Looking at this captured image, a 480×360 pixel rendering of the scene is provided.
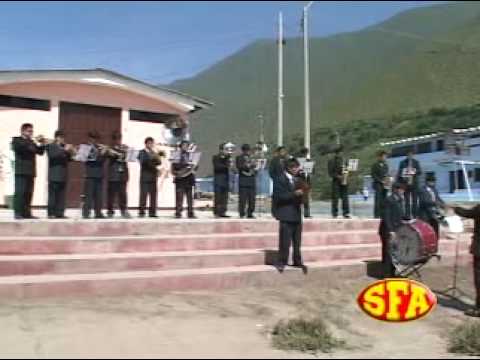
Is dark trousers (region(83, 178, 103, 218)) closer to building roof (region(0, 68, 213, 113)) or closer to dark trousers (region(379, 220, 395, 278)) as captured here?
building roof (region(0, 68, 213, 113))

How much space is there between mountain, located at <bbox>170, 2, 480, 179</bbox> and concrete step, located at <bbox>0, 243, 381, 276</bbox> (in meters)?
12.0

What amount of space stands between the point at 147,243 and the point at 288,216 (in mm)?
2352

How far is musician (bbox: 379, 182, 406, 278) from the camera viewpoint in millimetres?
12977

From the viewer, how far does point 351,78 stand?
10475cm

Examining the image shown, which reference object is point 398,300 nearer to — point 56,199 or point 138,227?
point 138,227

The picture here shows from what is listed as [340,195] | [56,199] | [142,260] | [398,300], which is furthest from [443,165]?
[398,300]

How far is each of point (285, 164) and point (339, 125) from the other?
214 feet

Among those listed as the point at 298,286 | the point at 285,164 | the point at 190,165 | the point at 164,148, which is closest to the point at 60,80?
the point at 164,148

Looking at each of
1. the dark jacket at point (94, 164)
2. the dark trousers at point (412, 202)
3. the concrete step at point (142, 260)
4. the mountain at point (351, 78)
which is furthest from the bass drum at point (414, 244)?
the mountain at point (351, 78)

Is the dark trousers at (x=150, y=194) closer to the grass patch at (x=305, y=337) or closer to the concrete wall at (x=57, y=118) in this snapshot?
the concrete wall at (x=57, y=118)

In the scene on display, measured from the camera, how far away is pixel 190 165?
49.3 ft

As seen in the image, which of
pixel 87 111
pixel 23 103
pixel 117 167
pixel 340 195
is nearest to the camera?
pixel 117 167

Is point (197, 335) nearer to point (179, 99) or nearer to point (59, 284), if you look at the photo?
point (59, 284)

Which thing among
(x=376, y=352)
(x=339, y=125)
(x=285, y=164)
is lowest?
(x=376, y=352)
